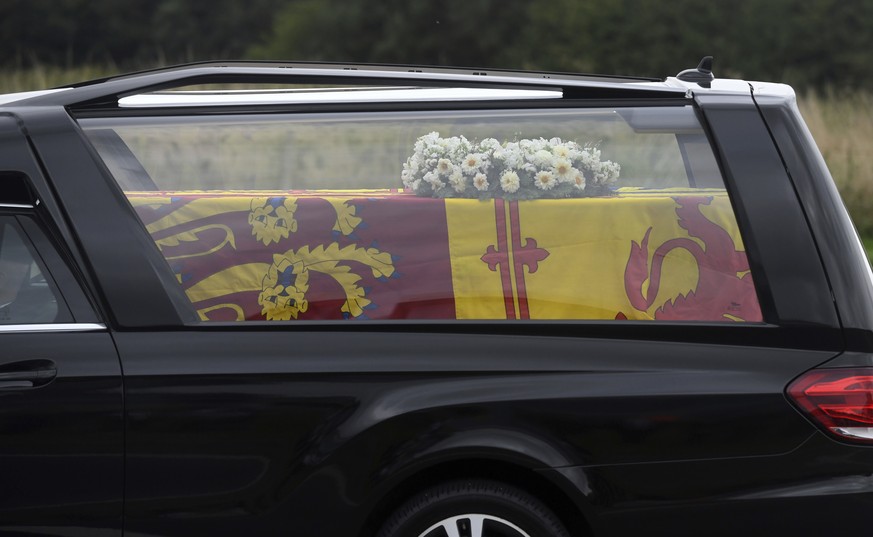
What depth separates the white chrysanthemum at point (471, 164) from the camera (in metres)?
3.52

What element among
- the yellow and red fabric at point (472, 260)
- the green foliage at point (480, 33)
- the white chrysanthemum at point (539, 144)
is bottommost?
the yellow and red fabric at point (472, 260)

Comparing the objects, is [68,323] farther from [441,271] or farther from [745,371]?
[745,371]

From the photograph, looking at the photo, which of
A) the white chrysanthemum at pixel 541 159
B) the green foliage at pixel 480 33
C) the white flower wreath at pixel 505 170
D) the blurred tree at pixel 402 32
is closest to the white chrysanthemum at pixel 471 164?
the white flower wreath at pixel 505 170

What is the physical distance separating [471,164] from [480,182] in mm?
65

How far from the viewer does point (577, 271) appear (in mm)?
3283

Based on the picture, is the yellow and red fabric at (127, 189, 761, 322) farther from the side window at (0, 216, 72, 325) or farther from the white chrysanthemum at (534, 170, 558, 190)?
the side window at (0, 216, 72, 325)

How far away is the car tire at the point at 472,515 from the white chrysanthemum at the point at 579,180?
0.84 m

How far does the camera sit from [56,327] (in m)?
3.23

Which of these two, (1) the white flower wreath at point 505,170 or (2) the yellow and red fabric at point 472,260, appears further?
(1) the white flower wreath at point 505,170

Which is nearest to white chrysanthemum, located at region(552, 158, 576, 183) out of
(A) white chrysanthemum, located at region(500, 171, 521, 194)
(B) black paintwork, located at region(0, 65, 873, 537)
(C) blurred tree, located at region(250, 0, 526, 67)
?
(A) white chrysanthemum, located at region(500, 171, 521, 194)

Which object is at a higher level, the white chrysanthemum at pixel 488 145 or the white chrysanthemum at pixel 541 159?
the white chrysanthemum at pixel 488 145

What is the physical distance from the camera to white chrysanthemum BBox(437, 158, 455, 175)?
3507 millimetres

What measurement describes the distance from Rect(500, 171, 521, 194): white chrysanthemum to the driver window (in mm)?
1206

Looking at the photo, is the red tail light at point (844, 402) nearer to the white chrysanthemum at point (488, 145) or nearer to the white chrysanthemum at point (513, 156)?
the white chrysanthemum at point (513, 156)
